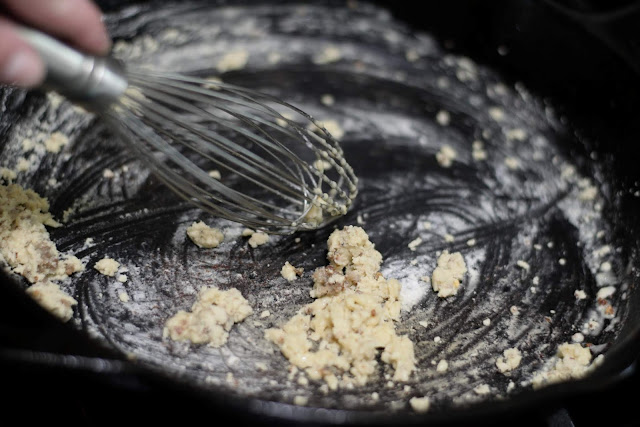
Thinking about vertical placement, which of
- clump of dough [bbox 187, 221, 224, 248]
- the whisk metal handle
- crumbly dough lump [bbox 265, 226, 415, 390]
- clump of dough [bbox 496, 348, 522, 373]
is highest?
the whisk metal handle

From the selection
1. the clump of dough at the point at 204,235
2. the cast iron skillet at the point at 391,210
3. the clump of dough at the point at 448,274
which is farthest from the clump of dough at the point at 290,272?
the clump of dough at the point at 448,274

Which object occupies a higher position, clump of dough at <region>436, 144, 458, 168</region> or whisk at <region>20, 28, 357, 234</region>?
clump of dough at <region>436, 144, 458, 168</region>

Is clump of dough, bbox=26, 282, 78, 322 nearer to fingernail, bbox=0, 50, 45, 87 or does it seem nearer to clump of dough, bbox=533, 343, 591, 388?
fingernail, bbox=0, 50, 45, 87

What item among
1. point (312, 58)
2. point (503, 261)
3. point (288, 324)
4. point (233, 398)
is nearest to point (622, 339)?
point (503, 261)

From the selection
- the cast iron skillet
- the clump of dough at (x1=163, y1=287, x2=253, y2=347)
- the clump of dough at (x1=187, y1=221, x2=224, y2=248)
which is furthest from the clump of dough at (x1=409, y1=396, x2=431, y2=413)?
the clump of dough at (x1=187, y1=221, x2=224, y2=248)

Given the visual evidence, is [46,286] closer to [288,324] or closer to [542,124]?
[288,324]

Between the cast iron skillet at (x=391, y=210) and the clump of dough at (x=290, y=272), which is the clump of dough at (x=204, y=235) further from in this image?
the clump of dough at (x=290, y=272)

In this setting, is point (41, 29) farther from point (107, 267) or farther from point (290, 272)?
point (290, 272)
